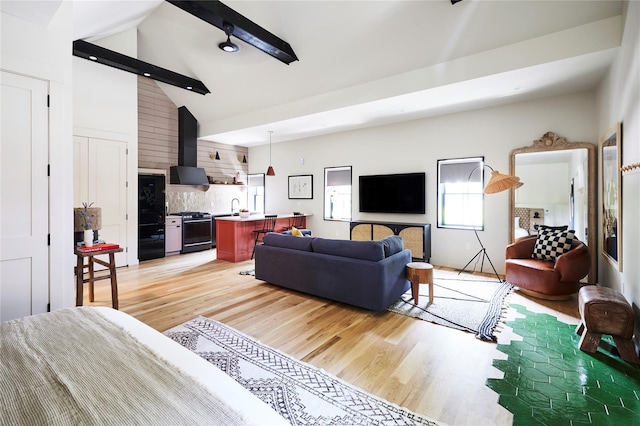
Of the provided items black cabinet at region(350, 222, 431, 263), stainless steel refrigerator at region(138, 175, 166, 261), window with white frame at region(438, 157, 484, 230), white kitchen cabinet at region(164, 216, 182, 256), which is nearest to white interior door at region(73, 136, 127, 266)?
stainless steel refrigerator at region(138, 175, 166, 261)

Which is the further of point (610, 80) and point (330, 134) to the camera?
point (330, 134)

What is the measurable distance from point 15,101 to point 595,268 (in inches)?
265

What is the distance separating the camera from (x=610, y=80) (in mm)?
3586

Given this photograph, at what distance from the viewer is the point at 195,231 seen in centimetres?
714

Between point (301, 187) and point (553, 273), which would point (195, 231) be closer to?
point (301, 187)

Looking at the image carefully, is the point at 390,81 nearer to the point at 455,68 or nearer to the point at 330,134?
the point at 455,68

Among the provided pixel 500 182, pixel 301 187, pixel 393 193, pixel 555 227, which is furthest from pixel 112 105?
pixel 555 227

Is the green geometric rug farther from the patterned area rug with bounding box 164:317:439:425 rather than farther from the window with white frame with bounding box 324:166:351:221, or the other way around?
the window with white frame with bounding box 324:166:351:221

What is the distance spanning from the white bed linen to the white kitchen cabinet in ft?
18.2

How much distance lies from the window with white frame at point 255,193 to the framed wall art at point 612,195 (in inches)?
291

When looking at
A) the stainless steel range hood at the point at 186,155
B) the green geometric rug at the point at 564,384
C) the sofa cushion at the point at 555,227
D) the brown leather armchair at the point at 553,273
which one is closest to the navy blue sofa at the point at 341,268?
the green geometric rug at the point at 564,384

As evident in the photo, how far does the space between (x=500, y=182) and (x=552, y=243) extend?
3.52 ft

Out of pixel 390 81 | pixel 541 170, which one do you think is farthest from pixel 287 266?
pixel 541 170

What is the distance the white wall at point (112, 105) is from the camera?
5.03 meters
